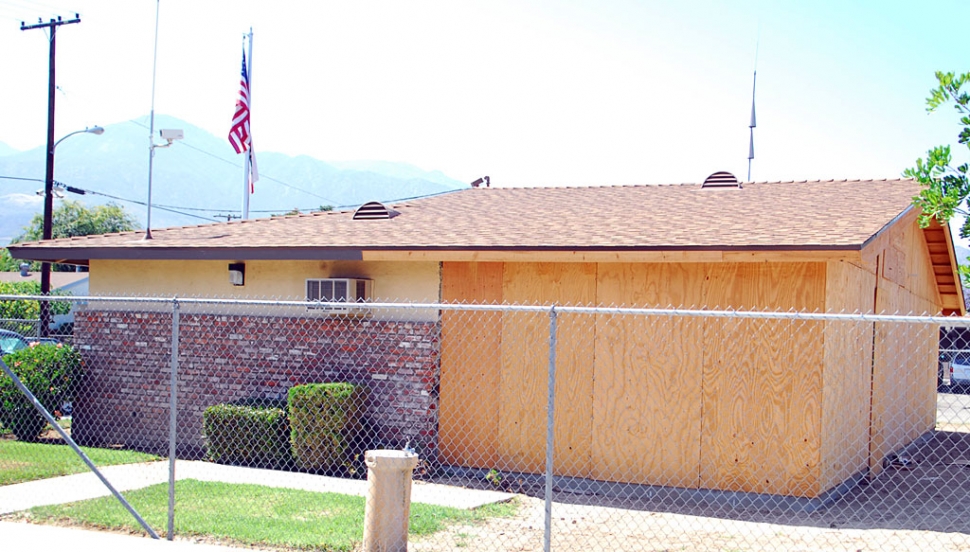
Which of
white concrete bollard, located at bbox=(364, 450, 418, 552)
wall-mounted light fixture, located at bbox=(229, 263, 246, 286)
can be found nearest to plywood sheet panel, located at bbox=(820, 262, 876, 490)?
white concrete bollard, located at bbox=(364, 450, 418, 552)

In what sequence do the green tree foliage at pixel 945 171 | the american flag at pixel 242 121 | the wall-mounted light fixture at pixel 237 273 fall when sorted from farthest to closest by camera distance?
the american flag at pixel 242 121, the wall-mounted light fixture at pixel 237 273, the green tree foliage at pixel 945 171

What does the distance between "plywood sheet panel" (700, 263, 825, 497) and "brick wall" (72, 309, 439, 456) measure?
3.36 metres

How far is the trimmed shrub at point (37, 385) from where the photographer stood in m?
12.8

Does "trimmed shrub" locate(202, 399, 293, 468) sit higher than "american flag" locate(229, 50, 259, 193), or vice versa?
"american flag" locate(229, 50, 259, 193)

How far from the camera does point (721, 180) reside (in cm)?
1473

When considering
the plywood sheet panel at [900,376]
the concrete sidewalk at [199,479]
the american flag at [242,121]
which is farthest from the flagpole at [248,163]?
the plywood sheet panel at [900,376]

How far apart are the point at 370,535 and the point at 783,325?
515cm

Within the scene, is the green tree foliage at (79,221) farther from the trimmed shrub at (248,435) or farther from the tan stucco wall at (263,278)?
the trimmed shrub at (248,435)

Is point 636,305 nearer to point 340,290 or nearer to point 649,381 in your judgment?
point 649,381

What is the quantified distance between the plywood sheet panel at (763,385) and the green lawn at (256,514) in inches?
98.3

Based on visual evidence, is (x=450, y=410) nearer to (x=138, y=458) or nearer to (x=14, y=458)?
(x=138, y=458)

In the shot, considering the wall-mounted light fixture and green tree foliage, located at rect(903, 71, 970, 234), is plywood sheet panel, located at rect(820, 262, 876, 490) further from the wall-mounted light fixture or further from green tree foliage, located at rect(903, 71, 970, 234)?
the wall-mounted light fixture

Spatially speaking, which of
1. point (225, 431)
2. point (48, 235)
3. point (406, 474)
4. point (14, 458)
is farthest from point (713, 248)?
point (48, 235)

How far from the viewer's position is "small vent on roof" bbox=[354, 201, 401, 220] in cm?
1369
